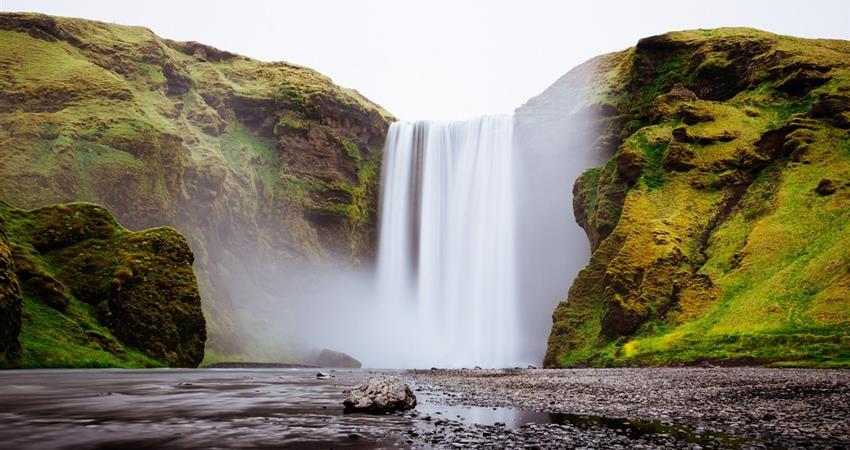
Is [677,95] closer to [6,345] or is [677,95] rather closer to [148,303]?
[148,303]

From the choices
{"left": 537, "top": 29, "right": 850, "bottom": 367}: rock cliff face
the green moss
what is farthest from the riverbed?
the green moss

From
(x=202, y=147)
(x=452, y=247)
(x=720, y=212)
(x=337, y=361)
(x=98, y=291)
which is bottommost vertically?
(x=337, y=361)

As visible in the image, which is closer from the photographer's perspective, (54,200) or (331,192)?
(54,200)

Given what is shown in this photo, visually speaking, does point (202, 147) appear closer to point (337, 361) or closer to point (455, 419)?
point (337, 361)

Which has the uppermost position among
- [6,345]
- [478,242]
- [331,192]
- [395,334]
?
[331,192]

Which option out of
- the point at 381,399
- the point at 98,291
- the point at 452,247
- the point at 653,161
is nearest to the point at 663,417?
the point at 381,399

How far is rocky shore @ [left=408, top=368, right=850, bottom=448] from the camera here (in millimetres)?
8641

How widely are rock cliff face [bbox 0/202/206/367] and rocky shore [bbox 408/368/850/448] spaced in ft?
98.0

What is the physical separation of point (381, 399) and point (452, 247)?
67.8 m

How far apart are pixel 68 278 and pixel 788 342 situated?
2014 inches

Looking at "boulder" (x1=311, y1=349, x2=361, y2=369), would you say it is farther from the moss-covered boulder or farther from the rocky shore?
the rocky shore

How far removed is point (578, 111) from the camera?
243 ft

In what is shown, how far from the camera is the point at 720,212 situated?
4719cm

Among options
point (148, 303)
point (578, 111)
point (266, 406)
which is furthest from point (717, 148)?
point (148, 303)
